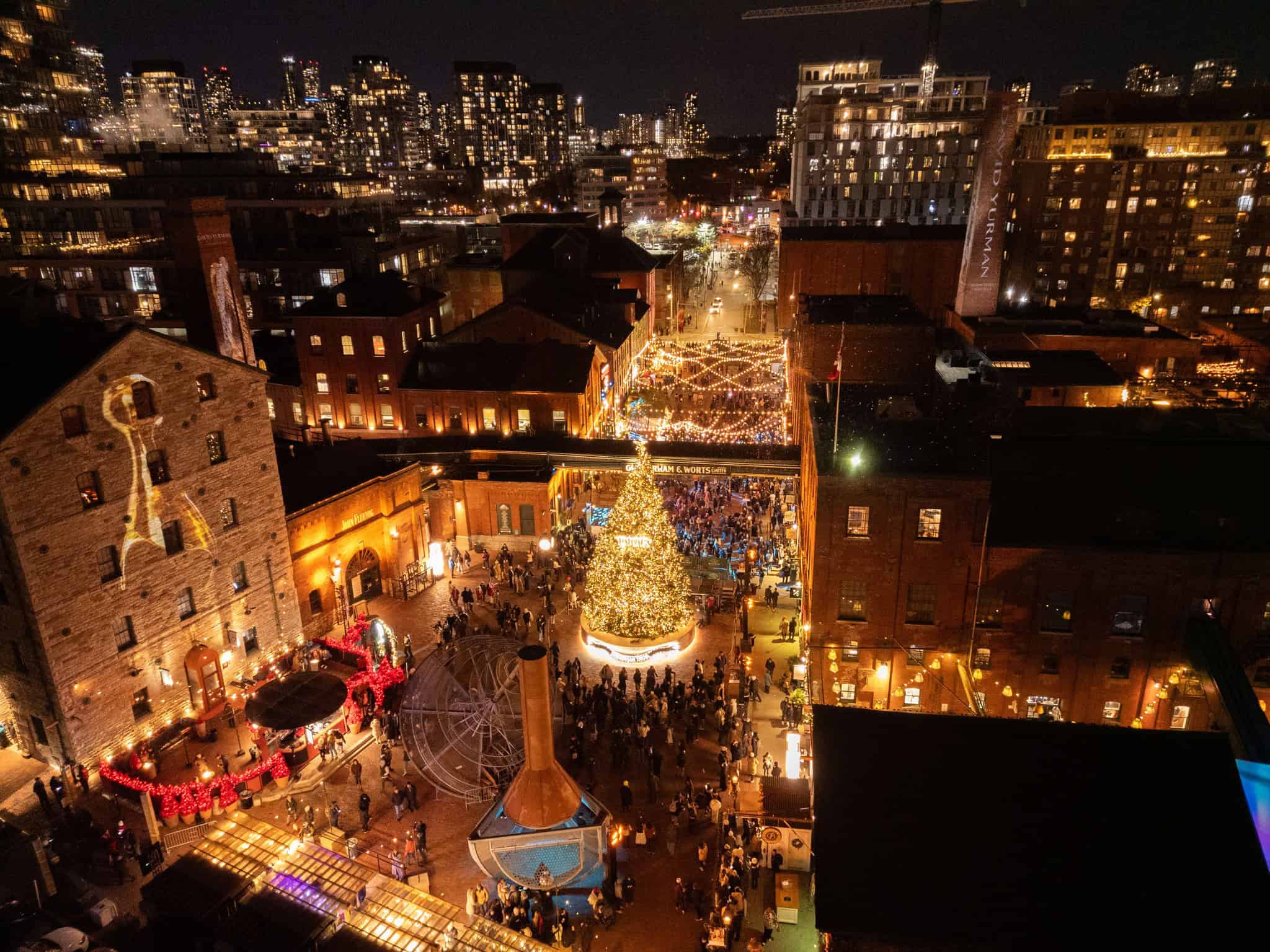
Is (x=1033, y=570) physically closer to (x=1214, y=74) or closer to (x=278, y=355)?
(x=278, y=355)

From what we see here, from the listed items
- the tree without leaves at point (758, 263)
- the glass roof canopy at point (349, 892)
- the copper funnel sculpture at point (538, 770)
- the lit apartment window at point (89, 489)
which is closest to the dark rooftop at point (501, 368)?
the lit apartment window at point (89, 489)

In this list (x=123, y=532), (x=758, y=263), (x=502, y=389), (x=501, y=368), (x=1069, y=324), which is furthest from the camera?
(x=758, y=263)

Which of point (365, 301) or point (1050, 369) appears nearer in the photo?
point (1050, 369)

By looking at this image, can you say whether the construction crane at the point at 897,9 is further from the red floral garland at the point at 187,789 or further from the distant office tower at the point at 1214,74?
the red floral garland at the point at 187,789

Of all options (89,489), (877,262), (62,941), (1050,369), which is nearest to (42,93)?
(89,489)

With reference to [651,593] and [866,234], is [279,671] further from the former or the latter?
[866,234]

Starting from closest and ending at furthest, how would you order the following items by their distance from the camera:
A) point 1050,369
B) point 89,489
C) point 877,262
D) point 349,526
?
point 89,489 → point 349,526 → point 1050,369 → point 877,262
